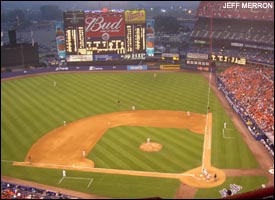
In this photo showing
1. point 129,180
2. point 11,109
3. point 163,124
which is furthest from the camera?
point 11,109

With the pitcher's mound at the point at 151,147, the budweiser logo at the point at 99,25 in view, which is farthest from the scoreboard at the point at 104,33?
the pitcher's mound at the point at 151,147

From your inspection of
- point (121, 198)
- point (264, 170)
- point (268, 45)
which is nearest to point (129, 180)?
point (121, 198)

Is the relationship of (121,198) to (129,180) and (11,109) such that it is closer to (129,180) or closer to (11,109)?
(129,180)

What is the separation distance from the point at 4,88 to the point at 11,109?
976 centimetres

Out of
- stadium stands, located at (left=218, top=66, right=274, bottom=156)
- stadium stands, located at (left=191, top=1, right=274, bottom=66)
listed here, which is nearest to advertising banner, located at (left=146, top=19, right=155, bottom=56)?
stadium stands, located at (left=191, top=1, right=274, bottom=66)

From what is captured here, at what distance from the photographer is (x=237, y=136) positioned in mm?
26719

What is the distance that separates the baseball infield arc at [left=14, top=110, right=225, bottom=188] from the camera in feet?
69.3

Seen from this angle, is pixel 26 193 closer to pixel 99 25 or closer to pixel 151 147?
pixel 151 147

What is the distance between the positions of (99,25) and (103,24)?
60cm

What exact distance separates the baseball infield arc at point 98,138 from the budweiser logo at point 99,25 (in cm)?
2074

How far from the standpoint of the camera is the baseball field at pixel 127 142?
66.5ft

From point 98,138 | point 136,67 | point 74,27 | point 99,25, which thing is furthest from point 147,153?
point 74,27

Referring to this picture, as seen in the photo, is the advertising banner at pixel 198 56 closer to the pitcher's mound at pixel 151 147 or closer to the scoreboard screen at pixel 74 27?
the scoreboard screen at pixel 74 27

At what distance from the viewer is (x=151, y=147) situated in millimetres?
24656
